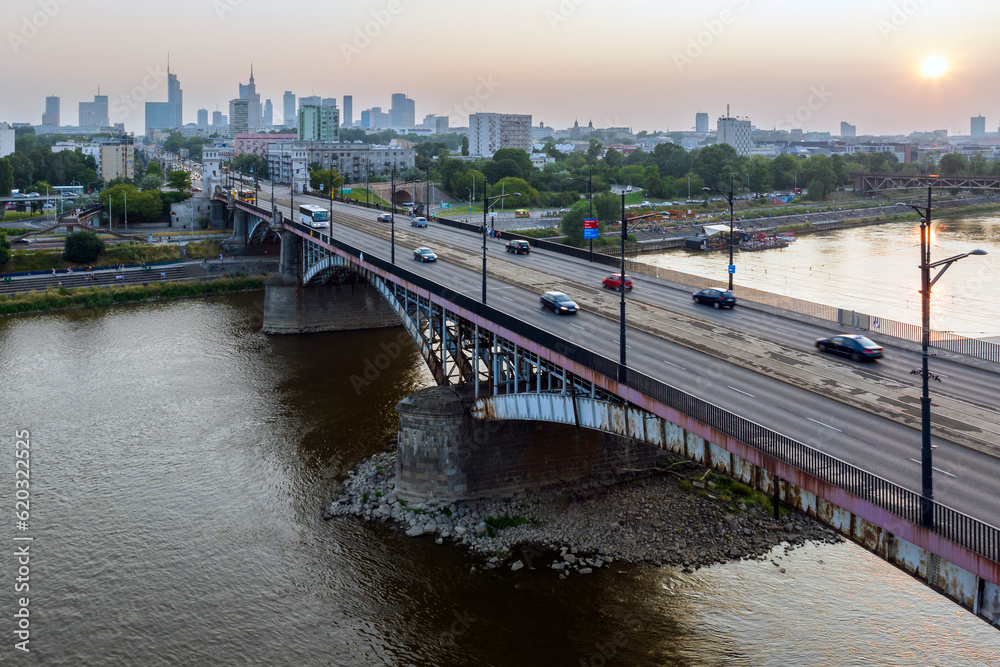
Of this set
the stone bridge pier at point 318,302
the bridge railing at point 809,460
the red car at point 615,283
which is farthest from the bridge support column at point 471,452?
the stone bridge pier at point 318,302

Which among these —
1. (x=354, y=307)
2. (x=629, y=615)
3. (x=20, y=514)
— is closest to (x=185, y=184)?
(x=354, y=307)

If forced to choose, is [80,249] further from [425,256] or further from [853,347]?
[853,347]

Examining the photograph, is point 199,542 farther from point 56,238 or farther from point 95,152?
point 95,152

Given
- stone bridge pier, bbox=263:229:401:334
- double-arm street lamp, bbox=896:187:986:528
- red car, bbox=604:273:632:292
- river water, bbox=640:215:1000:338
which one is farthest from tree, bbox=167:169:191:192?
double-arm street lamp, bbox=896:187:986:528

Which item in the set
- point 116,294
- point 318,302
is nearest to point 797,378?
point 318,302

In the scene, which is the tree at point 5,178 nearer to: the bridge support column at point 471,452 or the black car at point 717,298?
the bridge support column at point 471,452

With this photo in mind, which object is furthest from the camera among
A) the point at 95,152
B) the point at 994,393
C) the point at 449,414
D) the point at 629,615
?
the point at 95,152

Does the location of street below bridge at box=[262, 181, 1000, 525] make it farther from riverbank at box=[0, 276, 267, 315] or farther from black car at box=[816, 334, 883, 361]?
riverbank at box=[0, 276, 267, 315]

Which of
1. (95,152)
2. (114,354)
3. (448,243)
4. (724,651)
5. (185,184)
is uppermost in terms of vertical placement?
(95,152)
